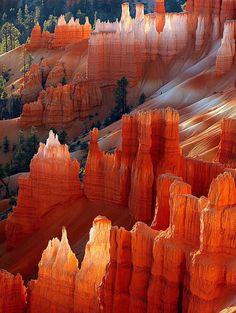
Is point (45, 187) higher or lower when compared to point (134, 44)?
higher

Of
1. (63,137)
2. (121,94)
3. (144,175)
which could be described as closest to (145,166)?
(144,175)

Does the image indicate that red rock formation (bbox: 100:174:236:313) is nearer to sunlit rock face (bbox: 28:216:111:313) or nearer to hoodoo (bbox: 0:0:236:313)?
hoodoo (bbox: 0:0:236:313)

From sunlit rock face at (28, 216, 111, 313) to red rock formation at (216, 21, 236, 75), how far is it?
112ft

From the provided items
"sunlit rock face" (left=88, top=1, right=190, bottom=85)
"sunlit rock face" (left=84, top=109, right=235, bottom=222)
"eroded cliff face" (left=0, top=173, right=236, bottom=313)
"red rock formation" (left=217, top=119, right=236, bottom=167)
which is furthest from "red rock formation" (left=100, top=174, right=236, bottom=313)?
"sunlit rock face" (left=88, top=1, right=190, bottom=85)

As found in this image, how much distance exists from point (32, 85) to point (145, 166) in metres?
51.0

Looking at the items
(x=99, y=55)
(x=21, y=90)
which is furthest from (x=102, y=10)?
(x=99, y=55)

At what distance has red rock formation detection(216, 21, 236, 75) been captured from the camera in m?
56.8

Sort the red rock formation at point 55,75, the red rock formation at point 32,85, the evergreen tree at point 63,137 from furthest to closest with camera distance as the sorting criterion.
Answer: the red rock formation at point 55,75
the red rock formation at point 32,85
the evergreen tree at point 63,137

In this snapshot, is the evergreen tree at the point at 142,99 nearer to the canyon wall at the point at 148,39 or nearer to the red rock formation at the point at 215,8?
the canyon wall at the point at 148,39

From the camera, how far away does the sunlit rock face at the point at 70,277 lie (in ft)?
76.7

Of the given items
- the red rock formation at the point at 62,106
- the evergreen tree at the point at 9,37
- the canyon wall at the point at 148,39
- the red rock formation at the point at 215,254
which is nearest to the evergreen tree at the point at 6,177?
the red rock formation at the point at 62,106

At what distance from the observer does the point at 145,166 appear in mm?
30141

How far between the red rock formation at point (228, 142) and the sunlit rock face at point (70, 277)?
891 cm

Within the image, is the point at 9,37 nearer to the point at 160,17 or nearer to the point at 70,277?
the point at 160,17
